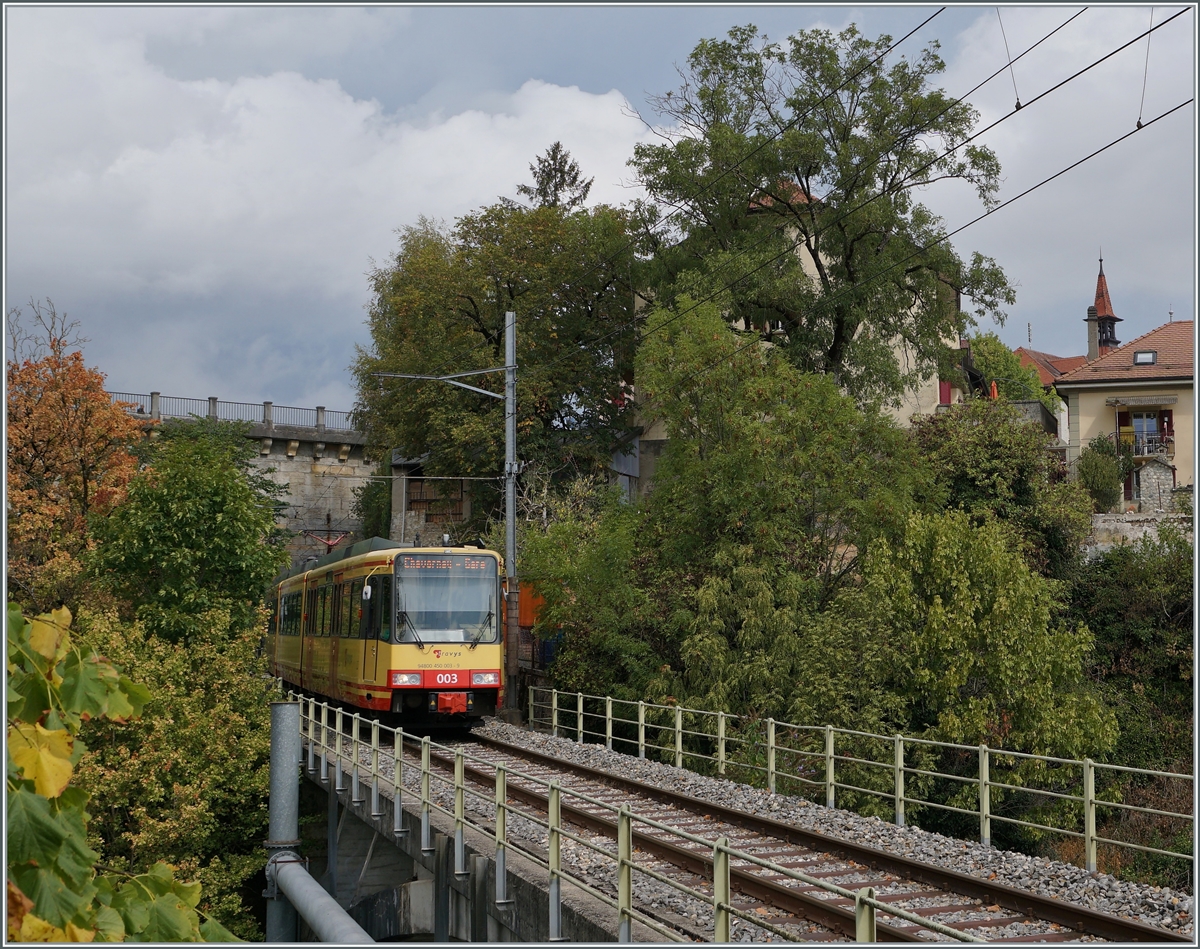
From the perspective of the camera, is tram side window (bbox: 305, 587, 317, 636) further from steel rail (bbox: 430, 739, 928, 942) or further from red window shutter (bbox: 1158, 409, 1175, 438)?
red window shutter (bbox: 1158, 409, 1175, 438)

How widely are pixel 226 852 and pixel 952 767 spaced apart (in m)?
14.7

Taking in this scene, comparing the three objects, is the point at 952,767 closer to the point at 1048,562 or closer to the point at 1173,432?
the point at 1048,562

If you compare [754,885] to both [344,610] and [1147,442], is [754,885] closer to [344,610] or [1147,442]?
[344,610]

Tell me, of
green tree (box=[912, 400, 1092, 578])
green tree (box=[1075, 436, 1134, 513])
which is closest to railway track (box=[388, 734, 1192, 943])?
green tree (box=[912, 400, 1092, 578])

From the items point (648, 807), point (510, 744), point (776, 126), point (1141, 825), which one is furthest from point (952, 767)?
point (776, 126)

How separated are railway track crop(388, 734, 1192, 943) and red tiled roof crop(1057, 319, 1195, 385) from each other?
31649 mm

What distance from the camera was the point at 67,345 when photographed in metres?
36.5

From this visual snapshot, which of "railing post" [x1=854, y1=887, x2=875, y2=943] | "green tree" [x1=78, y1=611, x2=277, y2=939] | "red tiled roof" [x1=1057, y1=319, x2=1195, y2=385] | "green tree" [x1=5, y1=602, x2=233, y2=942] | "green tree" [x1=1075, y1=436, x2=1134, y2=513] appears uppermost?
"red tiled roof" [x1=1057, y1=319, x2=1195, y2=385]

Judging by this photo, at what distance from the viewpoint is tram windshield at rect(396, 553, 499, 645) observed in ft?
68.9

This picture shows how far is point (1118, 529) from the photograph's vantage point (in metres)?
33.0

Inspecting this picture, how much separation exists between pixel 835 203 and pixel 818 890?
26408 millimetres

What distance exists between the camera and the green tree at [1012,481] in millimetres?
31609

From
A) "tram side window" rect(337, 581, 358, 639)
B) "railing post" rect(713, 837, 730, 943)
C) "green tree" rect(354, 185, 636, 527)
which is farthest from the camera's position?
"green tree" rect(354, 185, 636, 527)

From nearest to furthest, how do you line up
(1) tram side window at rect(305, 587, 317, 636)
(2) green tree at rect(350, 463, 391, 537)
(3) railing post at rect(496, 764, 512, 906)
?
(3) railing post at rect(496, 764, 512, 906), (1) tram side window at rect(305, 587, 317, 636), (2) green tree at rect(350, 463, 391, 537)
